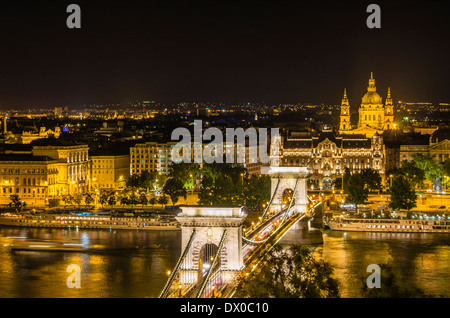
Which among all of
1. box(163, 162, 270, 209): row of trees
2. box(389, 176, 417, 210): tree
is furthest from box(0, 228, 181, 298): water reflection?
box(389, 176, 417, 210): tree

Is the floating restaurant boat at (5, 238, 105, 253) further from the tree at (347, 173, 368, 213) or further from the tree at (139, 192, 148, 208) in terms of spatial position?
the tree at (347, 173, 368, 213)

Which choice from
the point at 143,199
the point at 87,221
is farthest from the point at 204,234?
the point at 143,199

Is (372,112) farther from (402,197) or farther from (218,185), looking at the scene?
(402,197)

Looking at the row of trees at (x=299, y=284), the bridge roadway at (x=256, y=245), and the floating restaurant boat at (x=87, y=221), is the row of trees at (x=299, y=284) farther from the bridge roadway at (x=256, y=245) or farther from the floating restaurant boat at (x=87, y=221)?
the floating restaurant boat at (x=87, y=221)

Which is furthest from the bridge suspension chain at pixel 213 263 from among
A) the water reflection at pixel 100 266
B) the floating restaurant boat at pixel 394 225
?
the floating restaurant boat at pixel 394 225

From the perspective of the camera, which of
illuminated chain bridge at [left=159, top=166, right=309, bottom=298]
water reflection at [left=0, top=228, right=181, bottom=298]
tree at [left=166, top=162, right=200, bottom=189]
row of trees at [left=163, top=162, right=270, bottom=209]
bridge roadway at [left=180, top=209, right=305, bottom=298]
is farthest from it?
tree at [left=166, top=162, right=200, bottom=189]

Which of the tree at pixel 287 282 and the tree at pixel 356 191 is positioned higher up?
the tree at pixel 356 191
